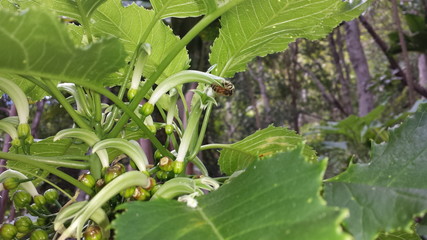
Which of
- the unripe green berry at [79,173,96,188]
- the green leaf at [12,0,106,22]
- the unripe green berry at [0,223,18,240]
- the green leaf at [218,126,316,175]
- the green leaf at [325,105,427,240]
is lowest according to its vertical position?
the green leaf at [218,126,316,175]

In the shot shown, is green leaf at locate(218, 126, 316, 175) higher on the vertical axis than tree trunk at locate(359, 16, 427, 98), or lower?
higher

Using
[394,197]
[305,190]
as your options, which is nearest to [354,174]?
[394,197]

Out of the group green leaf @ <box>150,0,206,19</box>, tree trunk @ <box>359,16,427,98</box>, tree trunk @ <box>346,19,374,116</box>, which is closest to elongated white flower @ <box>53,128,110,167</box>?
green leaf @ <box>150,0,206,19</box>

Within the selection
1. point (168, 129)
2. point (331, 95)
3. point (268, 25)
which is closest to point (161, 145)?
point (168, 129)

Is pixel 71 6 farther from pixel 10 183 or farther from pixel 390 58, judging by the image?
pixel 390 58

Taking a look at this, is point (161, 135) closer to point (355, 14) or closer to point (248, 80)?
point (355, 14)

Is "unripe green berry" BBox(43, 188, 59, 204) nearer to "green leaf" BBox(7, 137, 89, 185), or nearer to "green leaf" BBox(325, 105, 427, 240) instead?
"green leaf" BBox(7, 137, 89, 185)
